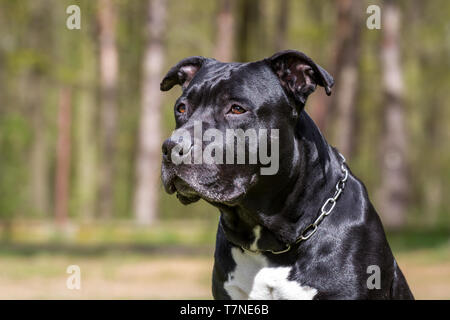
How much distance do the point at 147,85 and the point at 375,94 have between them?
11.5 metres

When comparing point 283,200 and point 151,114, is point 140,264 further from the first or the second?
point 283,200

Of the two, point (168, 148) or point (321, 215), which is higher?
point (168, 148)

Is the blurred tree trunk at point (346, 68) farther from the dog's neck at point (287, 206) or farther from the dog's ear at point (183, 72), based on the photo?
the dog's neck at point (287, 206)

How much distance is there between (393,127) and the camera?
15.5 meters

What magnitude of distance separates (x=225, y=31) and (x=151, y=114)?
2.62m

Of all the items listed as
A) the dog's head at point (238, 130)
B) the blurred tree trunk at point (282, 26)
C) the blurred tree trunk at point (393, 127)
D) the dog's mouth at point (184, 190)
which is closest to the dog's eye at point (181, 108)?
the dog's head at point (238, 130)

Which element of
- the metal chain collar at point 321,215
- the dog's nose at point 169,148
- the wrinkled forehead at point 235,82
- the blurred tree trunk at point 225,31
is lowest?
the metal chain collar at point 321,215

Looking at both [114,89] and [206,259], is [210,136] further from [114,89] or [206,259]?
[114,89]

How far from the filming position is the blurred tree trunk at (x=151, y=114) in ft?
51.1

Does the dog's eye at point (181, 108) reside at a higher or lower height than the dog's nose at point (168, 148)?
higher

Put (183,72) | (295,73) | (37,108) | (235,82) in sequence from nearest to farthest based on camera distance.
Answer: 1. (235,82)
2. (295,73)
3. (183,72)
4. (37,108)

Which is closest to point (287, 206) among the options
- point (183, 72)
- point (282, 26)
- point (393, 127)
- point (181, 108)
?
point (181, 108)

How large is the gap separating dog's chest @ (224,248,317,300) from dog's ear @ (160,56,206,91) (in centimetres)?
133

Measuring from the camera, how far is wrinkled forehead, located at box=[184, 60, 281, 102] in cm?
390
